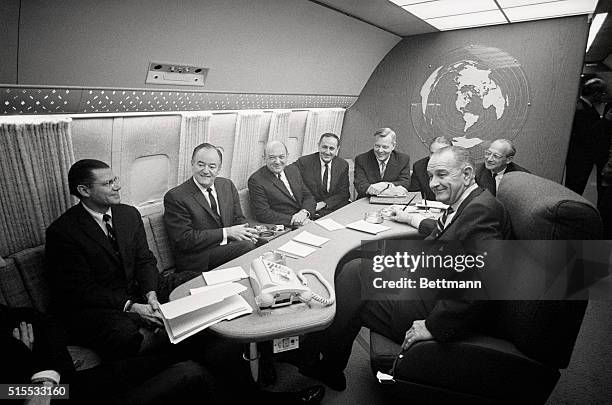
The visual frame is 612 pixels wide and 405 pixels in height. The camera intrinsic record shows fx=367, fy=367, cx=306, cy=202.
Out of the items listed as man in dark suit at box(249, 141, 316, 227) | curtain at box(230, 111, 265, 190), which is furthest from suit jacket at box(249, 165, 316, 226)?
curtain at box(230, 111, 265, 190)

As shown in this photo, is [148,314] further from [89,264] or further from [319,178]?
[319,178]

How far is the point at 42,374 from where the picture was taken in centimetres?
173

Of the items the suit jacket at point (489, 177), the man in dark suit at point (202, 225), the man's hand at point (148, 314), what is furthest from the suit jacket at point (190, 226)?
the suit jacket at point (489, 177)

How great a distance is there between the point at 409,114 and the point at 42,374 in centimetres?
585

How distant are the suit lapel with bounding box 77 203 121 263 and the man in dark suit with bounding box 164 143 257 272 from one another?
709mm

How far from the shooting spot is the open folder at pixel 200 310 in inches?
68.4

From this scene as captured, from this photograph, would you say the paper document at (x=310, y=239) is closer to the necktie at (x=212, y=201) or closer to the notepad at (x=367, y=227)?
the notepad at (x=367, y=227)

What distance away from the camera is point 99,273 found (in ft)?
8.07

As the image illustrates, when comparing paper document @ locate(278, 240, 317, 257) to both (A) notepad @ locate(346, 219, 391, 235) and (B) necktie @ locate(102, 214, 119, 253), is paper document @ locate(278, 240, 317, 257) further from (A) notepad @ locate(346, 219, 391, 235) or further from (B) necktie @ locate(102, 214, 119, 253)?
(B) necktie @ locate(102, 214, 119, 253)

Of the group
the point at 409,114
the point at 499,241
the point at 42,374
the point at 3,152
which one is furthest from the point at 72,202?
the point at 409,114

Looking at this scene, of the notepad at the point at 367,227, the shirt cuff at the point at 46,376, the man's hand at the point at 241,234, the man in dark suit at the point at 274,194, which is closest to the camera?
the shirt cuff at the point at 46,376

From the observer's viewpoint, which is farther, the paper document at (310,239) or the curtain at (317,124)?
the curtain at (317,124)

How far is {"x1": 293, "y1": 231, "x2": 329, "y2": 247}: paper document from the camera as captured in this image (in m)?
2.73

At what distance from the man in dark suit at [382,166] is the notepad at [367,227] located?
1388mm
